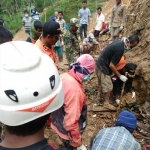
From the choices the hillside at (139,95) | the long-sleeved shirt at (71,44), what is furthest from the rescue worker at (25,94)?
the long-sleeved shirt at (71,44)

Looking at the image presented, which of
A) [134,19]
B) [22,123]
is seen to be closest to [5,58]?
[22,123]

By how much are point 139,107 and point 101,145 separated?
2.86 meters

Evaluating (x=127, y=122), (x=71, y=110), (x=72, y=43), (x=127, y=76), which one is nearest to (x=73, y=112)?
(x=71, y=110)

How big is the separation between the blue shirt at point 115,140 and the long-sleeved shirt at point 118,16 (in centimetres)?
566

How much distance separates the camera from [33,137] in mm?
1312

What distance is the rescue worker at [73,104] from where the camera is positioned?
2537mm

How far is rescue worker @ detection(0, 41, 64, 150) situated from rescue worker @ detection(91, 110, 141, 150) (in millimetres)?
1348

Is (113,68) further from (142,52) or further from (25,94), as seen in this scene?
(25,94)

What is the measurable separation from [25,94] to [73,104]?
4.40 feet

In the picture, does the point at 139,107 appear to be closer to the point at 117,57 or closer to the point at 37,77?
the point at 117,57

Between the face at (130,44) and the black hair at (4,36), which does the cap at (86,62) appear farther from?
the face at (130,44)

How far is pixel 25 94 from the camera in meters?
1.25

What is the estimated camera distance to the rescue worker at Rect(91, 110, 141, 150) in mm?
2520

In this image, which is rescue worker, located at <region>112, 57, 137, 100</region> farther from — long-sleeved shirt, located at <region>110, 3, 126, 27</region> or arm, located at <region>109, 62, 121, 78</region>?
long-sleeved shirt, located at <region>110, 3, 126, 27</region>
